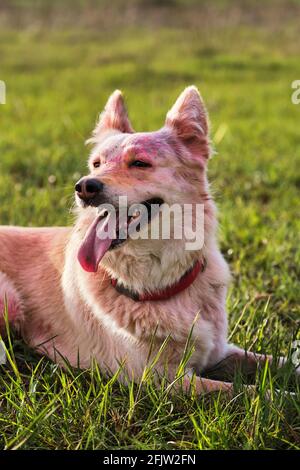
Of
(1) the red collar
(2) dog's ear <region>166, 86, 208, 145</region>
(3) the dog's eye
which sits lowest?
(1) the red collar

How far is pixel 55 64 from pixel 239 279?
10.5 m

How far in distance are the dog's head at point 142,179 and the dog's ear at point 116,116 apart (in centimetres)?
9

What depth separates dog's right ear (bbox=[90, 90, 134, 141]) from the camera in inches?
137

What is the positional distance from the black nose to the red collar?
1.88 feet

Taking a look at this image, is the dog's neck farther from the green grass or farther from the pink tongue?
the green grass

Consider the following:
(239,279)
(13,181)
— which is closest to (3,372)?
(239,279)

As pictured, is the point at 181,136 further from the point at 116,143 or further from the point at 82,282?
the point at 82,282

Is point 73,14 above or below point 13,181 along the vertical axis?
above

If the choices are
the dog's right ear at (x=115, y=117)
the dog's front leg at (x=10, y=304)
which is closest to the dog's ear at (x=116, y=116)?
the dog's right ear at (x=115, y=117)

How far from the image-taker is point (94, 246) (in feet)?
9.73

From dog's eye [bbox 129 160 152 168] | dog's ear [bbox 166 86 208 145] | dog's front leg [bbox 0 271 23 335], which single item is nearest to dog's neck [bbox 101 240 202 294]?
dog's eye [bbox 129 160 152 168]

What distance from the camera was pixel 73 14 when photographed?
1880 cm

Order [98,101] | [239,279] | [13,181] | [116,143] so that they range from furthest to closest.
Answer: [98,101] < [13,181] < [239,279] < [116,143]

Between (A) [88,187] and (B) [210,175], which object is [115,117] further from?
(B) [210,175]
